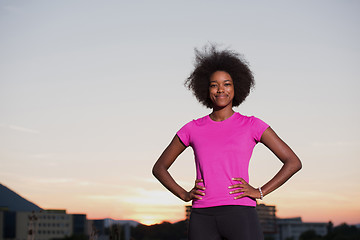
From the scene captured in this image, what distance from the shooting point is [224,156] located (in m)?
4.82

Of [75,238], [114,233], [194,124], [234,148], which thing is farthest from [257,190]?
[75,238]

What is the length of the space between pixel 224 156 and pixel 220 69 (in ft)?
3.27

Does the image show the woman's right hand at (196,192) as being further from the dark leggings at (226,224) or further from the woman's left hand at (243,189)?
the woman's left hand at (243,189)

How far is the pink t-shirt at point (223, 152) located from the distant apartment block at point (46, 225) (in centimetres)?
18015

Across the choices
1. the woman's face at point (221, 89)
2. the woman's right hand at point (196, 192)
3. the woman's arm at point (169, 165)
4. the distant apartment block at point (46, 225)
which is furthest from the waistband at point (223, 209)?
the distant apartment block at point (46, 225)

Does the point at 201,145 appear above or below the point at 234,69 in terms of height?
below

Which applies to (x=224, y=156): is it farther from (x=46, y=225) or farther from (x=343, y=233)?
(x=46, y=225)

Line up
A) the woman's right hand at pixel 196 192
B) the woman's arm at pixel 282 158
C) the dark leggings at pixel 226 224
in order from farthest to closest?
the woman's arm at pixel 282 158, the woman's right hand at pixel 196 192, the dark leggings at pixel 226 224

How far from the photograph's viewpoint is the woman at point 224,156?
4711mm

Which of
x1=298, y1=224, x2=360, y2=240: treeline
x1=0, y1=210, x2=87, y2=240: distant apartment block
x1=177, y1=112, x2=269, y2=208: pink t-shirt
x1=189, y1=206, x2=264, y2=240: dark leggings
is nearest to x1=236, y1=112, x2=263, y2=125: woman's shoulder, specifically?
x1=177, y1=112, x2=269, y2=208: pink t-shirt

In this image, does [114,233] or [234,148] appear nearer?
[234,148]

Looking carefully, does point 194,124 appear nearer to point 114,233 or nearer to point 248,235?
point 248,235

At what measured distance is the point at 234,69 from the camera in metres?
5.45

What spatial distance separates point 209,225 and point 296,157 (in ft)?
3.23
